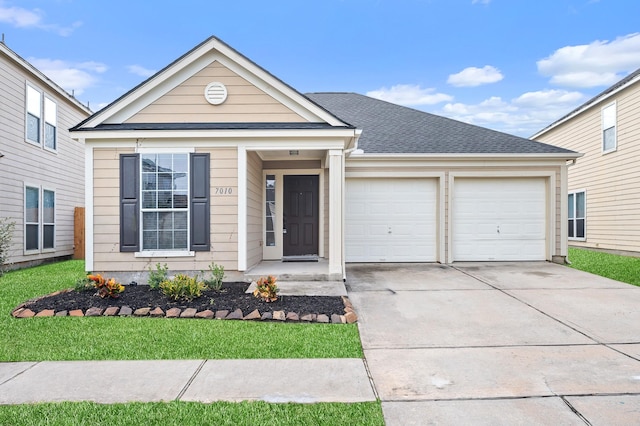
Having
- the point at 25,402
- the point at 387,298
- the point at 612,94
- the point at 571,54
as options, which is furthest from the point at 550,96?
the point at 25,402

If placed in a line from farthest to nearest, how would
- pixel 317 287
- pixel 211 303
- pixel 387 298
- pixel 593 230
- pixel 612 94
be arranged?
pixel 593 230
pixel 612 94
pixel 317 287
pixel 387 298
pixel 211 303

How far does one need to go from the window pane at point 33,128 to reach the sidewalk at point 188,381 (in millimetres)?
9678

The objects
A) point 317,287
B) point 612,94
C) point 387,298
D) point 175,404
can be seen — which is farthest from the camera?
point 612,94

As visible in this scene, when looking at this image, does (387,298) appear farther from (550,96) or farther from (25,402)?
(550,96)

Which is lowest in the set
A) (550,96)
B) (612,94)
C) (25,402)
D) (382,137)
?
(25,402)

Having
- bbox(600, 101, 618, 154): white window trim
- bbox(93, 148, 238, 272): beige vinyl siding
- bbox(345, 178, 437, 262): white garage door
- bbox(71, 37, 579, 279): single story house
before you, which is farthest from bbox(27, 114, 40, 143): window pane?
bbox(600, 101, 618, 154): white window trim

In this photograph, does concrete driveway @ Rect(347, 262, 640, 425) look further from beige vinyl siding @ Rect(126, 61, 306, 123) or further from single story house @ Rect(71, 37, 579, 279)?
beige vinyl siding @ Rect(126, 61, 306, 123)

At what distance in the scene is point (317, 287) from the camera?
273 inches

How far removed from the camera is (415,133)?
11.3m

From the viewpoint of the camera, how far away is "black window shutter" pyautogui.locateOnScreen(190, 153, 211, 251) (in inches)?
291

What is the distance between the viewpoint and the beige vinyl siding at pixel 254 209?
803 cm

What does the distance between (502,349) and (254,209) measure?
233 inches

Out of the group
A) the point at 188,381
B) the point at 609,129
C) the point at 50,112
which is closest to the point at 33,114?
the point at 50,112

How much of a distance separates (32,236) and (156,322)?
8446 mm
